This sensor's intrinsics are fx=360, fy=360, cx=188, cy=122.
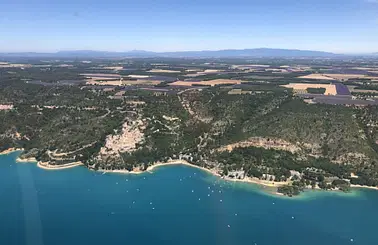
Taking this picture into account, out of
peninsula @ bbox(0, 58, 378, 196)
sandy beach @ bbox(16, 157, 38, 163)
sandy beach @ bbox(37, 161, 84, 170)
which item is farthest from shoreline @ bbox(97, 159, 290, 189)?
sandy beach @ bbox(16, 157, 38, 163)

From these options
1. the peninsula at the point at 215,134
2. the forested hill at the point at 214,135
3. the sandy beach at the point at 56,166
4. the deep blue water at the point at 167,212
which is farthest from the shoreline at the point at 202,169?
the sandy beach at the point at 56,166

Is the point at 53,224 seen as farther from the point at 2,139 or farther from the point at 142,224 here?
the point at 2,139

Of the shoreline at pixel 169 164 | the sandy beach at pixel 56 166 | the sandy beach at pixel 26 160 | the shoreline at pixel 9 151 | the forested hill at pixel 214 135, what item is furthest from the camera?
the shoreline at pixel 9 151

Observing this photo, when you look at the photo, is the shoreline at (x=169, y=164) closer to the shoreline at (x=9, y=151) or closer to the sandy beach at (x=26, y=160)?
the sandy beach at (x=26, y=160)

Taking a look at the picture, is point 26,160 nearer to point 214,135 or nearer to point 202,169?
point 202,169

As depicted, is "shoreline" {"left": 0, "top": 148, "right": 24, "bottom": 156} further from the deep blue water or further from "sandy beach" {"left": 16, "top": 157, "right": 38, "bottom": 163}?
the deep blue water

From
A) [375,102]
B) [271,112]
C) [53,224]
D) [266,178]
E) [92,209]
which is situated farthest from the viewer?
[375,102]

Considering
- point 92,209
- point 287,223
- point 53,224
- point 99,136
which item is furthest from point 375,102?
point 53,224
